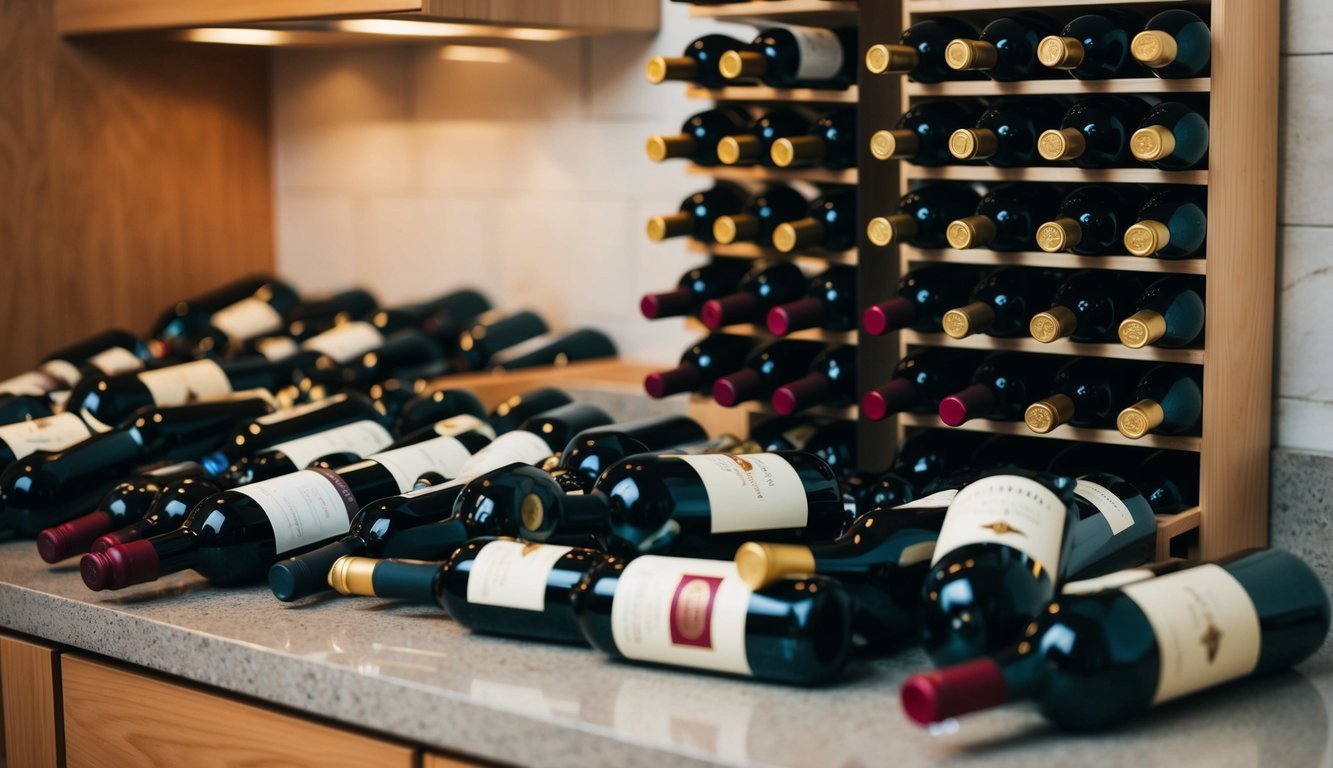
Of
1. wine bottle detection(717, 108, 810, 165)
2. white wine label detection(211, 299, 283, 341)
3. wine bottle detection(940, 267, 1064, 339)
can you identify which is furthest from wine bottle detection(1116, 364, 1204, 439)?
white wine label detection(211, 299, 283, 341)

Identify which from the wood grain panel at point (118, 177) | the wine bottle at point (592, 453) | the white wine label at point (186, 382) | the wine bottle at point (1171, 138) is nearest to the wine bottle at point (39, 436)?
the white wine label at point (186, 382)

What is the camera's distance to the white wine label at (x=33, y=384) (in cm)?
178

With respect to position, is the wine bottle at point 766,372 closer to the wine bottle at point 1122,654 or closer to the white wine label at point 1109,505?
the white wine label at point 1109,505

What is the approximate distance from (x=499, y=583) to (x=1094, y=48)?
0.69 metres

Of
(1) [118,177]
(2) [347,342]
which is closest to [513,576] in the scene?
(2) [347,342]

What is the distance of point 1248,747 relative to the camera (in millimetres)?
857

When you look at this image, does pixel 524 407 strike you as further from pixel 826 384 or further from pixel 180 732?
pixel 180 732

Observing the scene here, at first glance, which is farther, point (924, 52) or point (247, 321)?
point (247, 321)

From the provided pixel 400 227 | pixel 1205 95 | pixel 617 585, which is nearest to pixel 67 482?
pixel 617 585

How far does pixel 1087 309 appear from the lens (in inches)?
49.8

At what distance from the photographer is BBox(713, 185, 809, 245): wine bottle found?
1.51m

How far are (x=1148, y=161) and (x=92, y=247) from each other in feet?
5.23

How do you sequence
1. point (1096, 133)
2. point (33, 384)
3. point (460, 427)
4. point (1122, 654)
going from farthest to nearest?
point (33, 384)
point (460, 427)
point (1096, 133)
point (1122, 654)

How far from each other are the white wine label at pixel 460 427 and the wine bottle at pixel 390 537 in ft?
0.77
